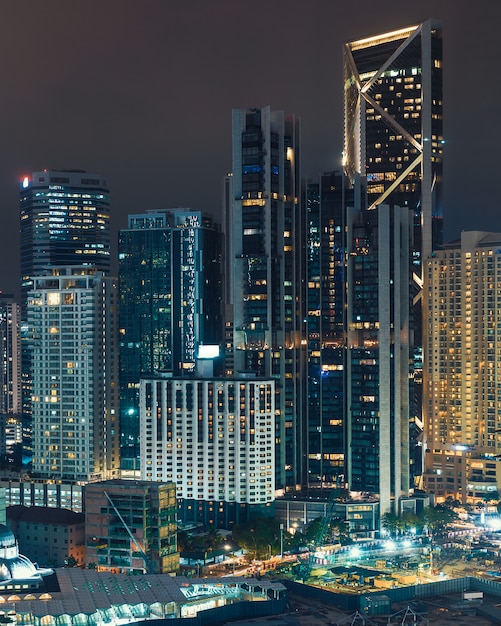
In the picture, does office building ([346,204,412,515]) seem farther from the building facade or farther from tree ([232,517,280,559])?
the building facade

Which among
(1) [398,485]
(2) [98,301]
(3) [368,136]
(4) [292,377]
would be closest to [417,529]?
(1) [398,485]

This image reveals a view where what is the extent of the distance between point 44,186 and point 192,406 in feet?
201

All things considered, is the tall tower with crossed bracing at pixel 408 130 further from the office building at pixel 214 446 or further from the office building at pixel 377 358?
the office building at pixel 214 446

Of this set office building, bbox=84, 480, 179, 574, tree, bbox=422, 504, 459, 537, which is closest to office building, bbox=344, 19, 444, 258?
tree, bbox=422, 504, 459, 537

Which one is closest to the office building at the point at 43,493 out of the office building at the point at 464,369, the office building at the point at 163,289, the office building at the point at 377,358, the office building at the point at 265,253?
the office building at the point at 163,289

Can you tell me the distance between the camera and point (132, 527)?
279 ft

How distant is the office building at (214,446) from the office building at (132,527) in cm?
1386

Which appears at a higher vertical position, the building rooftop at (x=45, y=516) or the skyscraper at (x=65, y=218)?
the skyscraper at (x=65, y=218)

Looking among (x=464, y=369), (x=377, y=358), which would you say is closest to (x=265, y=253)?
(x=377, y=358)

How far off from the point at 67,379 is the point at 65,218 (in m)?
46.3

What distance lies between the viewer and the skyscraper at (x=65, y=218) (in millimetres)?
154875

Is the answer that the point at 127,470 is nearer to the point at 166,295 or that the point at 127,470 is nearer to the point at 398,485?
the point at 166,295

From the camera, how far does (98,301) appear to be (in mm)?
113312

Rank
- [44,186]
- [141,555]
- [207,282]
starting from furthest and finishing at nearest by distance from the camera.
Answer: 1. [44,186]
2. [207,282]
3. [141,555]
